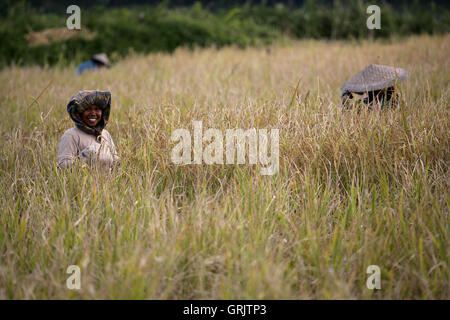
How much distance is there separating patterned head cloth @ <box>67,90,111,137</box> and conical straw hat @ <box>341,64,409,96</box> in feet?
6.27

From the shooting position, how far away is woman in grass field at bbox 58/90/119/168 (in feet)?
7.90

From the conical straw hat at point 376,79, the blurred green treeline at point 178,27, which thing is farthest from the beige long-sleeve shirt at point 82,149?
the blurred green treeline at point 178,27

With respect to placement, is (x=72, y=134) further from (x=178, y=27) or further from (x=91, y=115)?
(x=178, y=27)

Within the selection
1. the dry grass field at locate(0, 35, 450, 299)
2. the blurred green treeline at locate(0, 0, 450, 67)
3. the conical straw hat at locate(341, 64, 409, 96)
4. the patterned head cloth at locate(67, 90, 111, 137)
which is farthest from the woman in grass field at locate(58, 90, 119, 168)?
the blurred green treeline at locate(0, 0, 450, 67)

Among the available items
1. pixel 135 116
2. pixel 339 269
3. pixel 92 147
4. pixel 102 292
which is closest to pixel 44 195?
pixel 92 147

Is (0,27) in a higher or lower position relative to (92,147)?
higher

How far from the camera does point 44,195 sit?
2.18m

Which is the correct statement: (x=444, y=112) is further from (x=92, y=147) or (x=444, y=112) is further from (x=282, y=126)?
(x=92, y=147)

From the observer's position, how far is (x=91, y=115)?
2.51 m

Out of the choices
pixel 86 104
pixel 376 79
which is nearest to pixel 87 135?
pixel 86 104

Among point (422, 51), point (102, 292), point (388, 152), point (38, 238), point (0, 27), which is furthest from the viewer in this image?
point (0, 27)

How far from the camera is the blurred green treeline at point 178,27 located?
9617 mm

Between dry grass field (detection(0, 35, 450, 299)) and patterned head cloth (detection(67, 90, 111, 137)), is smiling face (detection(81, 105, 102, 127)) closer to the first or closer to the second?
patterned head cloth (detection(67, 90, 111, 137))
